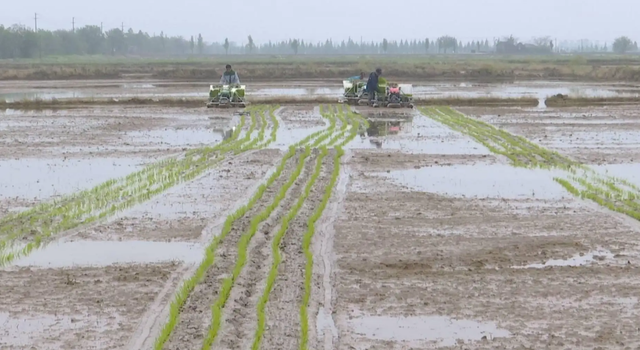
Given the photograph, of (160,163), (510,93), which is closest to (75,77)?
(510,93)

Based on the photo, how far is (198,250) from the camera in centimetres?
969

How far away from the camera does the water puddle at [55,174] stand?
1377cm

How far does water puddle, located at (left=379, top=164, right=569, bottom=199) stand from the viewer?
13625mm

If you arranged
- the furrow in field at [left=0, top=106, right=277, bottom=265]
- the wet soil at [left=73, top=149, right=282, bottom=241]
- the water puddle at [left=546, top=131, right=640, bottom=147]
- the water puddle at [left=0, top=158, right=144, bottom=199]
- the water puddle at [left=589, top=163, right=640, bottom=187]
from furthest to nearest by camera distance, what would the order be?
the water puddle at [left=546, top=131, right=640, bottom=147] < the water puddle at [left=589, top=163, right=640, bottom=187] < the water puddle at [left=0, top=158, right=144, bottom=199] < the wet soil at [left=73, top=149, right=282, bottom=241] < the furrow in field at [left=0, top=106, right=277, bottom=265]

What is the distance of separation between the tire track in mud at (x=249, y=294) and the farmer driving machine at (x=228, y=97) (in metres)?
21.5

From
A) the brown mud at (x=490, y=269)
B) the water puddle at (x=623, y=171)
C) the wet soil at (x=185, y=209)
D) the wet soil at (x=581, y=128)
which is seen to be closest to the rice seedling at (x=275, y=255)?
the brown mud at (x=490, y=269)

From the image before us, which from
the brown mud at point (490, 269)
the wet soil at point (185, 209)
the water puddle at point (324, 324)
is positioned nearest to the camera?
the water puddle at point (324, 324)

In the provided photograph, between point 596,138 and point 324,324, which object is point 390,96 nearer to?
point 596,138

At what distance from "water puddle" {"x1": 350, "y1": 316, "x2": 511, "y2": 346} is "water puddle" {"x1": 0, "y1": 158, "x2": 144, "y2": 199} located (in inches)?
290

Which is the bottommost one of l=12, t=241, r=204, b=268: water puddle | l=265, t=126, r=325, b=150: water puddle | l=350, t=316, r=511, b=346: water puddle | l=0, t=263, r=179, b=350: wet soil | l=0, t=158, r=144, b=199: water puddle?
l=350, t=316, r=511, b=346: water puddle

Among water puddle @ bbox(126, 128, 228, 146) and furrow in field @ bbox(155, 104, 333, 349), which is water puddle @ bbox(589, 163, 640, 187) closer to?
furrow in field @ bbox(155, 104, 333, 349)

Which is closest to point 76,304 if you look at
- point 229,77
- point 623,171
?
point 623,171

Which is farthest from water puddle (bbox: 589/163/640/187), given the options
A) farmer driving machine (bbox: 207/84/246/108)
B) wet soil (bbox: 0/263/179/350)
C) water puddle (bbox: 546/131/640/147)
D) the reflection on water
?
farmer driving machine (bbox: 207/84/246/108)

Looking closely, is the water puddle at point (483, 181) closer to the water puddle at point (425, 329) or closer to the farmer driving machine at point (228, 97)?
the water puddle at point (425, 329)
